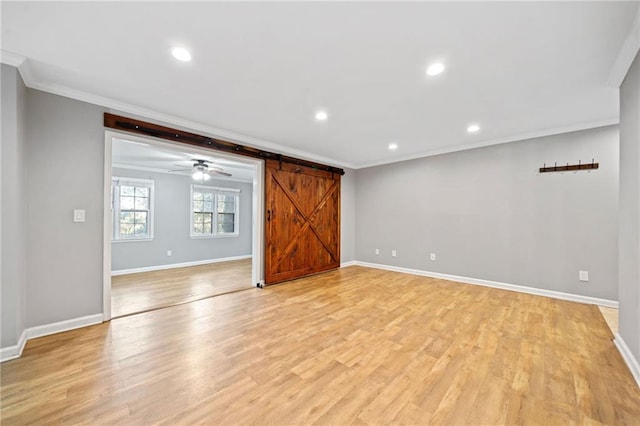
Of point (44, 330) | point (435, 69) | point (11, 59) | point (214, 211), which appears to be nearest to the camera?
point (11, 59)

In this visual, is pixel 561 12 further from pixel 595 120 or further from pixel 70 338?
pixel 70 338

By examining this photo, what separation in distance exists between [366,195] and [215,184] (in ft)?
13.9

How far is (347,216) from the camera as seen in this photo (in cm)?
625

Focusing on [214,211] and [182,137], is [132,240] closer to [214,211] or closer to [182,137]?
[214,211]

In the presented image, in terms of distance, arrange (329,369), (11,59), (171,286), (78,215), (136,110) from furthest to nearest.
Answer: (171,286) → (136,110) → (78,215) → (11,59) → (329,369)

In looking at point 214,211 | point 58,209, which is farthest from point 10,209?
point 214,211

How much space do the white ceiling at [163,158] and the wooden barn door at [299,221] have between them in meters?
0.72

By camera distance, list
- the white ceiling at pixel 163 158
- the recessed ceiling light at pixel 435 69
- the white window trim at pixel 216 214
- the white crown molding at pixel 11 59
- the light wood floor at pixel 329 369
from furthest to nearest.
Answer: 1. the white window trim at pixel 216 214
2. the white ceiling at pixel 163 158
3. the recessed ceiling light at pixel 435 69
4. the white crown molding at pixel 11 59
5. the light wood floor at pixel 329 369

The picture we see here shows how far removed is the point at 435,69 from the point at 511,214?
321cm

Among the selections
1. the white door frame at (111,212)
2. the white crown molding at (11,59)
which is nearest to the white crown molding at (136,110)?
the white crown molding at (11,59)

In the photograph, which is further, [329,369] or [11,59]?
[11,59]

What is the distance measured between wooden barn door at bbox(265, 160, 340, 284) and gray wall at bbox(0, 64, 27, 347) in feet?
9.35

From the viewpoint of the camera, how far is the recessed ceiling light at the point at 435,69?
2.16m

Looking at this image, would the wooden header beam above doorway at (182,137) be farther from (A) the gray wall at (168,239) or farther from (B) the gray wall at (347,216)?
(A) the gray wall at (168,239)
